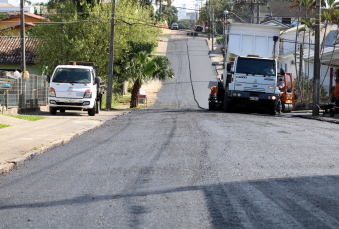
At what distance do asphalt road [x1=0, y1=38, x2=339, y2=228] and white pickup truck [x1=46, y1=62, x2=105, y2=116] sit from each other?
8.13 m

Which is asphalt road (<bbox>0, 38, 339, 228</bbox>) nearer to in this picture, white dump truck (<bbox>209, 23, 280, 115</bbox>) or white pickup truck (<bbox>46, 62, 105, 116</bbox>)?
white pickup truck (<bbox>46, 62, 105, 116</bbox>)

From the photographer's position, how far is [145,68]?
97.9 feet

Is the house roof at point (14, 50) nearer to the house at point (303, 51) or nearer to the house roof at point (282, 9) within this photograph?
the house at point (303, 51)

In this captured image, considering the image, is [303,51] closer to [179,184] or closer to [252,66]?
[252,66]

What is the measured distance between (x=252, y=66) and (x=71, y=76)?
8.93 meters

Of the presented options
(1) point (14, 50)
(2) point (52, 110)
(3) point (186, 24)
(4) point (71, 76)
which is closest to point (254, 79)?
(4) point (71, 76)

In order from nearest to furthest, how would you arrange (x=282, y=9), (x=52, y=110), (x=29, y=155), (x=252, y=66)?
1. (x=29, y=155)
2. (x=52, y=110)
3. (x=252, y=66)
4. (x=282, y=9)

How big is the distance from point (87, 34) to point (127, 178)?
25210 mm

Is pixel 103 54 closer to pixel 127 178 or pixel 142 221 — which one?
pixel 127 178

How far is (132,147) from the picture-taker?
10.4 m

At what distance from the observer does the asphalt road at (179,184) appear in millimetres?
5078

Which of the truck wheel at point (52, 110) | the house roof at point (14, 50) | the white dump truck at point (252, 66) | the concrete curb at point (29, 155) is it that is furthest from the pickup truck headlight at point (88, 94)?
the house roof at point (14, 50)

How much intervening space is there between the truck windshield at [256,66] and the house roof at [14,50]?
2444cm

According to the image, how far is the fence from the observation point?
1945cm
